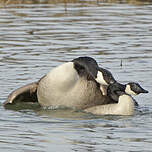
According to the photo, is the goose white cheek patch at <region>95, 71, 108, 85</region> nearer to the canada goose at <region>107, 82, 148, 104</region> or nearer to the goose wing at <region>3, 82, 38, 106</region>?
the canada goose at <region>107, 82, 148, 104</region>

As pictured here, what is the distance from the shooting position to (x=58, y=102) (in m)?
10.7

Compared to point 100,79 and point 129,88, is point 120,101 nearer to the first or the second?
point 129,88

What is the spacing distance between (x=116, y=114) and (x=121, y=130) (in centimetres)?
107

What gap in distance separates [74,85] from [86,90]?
24cm

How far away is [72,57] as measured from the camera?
15.0m

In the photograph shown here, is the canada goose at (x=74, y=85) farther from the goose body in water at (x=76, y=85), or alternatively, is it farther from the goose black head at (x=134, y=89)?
the goose black head at (x=134, y=89)

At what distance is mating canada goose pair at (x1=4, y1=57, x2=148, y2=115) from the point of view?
1035 centimetres

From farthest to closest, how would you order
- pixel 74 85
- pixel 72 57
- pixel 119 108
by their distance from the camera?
pixel 72 57 < pixel 74 85 < pixel 119 108

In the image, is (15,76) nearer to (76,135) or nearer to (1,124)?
(1,124)

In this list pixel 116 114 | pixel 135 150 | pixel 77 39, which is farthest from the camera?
pixel 77 39

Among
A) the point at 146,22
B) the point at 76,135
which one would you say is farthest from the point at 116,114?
the point at 146,22

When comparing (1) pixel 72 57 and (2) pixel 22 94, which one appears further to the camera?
(1) pixel 72 57

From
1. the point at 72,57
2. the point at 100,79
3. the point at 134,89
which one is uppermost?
the point at 100,79

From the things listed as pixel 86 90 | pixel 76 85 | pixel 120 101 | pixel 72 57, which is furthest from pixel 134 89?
pixel 72 57
